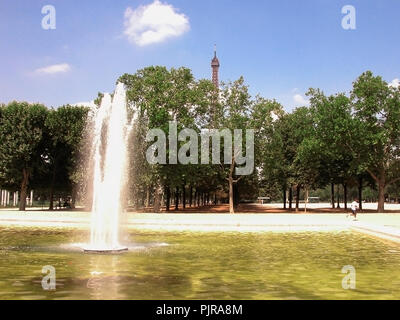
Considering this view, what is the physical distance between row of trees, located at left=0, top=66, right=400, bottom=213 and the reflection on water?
3063 centimetres

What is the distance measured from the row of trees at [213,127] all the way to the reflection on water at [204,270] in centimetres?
3063

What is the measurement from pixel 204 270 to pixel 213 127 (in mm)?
42882

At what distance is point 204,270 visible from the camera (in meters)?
11.1

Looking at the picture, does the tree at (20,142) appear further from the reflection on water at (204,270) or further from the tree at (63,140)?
the reflection on water at (204,270)

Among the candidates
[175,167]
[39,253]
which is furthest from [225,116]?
[39,253]

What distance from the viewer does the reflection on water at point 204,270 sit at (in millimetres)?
8391

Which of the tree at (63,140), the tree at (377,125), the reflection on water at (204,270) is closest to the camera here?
the reflection on water at (204,270)

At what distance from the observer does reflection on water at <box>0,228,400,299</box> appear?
839cm

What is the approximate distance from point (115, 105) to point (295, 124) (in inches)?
1698

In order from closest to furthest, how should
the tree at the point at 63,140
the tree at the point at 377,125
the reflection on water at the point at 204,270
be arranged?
1. the reflection on water at the point at 204,270
2. the tree at the point at 377,125
3. the tree at the point at 63,140

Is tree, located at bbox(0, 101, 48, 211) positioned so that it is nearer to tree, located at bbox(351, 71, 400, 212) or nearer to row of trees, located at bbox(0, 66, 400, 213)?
row of trees, located at bbox(0, 66, 400, 213)

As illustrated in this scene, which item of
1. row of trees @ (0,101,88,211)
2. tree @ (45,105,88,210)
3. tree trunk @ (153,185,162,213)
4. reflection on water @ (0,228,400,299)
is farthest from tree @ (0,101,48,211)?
reflection on water @ (0,228,400,299)

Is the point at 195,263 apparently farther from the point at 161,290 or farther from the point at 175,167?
the point at 175,167

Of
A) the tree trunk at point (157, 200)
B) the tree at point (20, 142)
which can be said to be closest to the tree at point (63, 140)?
the tree at point (20, 142)
